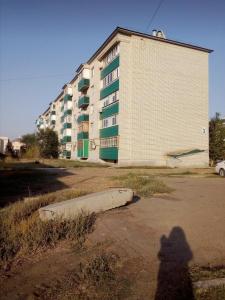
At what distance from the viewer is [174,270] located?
4000 millimetres

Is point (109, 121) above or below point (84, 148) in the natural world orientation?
above

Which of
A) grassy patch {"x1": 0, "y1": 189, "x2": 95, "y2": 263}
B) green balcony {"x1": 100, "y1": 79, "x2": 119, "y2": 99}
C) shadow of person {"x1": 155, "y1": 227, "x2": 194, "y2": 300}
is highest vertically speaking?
green balcony {"x1": 100, "y1": 79, "x2": 119, "y2": 99}

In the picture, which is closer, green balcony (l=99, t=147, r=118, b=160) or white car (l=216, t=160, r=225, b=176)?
white car (l=216, t=160, r=225, b=176)

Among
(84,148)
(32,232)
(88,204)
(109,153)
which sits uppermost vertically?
(84,148)

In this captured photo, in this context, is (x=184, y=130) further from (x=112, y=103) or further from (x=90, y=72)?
→ (x=90, y=72)

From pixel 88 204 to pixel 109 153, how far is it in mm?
25734

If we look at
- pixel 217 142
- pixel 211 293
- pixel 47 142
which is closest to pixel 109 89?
pixel 217 142

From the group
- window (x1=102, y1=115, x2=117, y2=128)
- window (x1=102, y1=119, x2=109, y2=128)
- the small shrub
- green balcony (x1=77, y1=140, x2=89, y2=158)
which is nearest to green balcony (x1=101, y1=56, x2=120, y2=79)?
window (x1=102, y1=115, x2=117, y2=128)

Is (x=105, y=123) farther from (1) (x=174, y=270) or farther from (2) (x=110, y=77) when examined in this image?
(1) (x=174, y=270)

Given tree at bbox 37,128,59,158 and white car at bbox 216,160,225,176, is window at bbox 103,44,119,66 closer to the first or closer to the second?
white car at bbox 216,160,225,176

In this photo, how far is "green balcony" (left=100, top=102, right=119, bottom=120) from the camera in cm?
3137

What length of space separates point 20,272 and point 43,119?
96891 millimetres

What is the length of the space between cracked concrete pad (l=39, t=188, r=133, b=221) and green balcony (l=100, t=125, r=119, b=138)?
2269 centimetres

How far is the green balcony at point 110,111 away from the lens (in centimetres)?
3137
